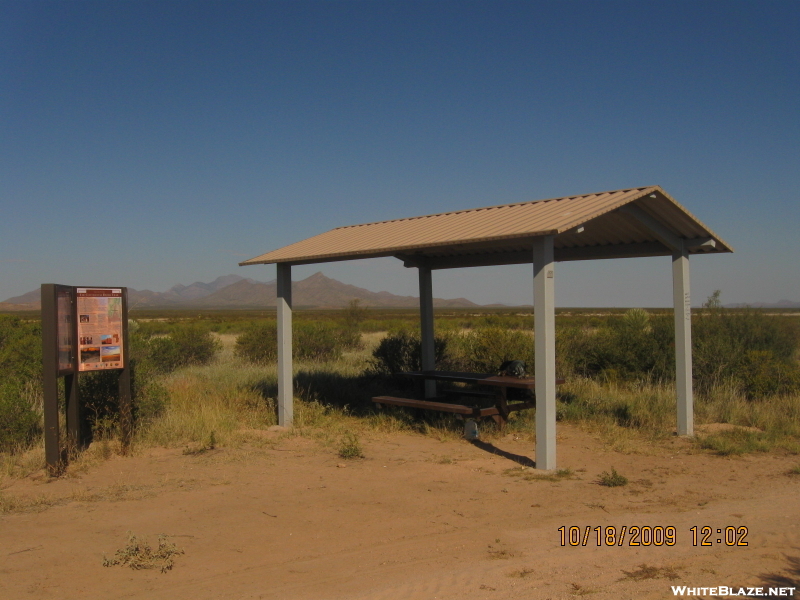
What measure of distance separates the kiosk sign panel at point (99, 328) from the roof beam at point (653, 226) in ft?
20.9

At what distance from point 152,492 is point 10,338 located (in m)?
8.60

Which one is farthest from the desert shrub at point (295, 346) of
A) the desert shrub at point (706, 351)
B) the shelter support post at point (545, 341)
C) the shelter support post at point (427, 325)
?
the shelter support post at point (545, 341)

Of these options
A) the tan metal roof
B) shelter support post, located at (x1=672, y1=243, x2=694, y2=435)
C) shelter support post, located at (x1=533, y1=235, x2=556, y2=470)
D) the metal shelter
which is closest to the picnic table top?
the metal shelter

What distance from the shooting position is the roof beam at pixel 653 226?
801 centimetres

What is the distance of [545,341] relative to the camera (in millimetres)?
7223

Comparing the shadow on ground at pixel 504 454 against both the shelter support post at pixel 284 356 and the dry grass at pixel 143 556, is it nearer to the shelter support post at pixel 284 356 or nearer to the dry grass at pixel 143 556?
the shelter support post at pixel 284 356

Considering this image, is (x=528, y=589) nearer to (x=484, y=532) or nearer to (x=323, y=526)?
(x=484, y=532)

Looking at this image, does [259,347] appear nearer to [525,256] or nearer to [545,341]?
[525,256]

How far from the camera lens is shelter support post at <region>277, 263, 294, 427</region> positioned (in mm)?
10281

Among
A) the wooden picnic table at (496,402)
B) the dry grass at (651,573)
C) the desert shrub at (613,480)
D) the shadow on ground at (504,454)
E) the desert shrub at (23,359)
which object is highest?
the desert shrub at (23,359)

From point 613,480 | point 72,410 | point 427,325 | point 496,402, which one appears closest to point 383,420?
point 496,402

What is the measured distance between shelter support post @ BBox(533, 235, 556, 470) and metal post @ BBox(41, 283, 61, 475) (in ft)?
17.4

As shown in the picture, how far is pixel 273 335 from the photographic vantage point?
1992 centimetres

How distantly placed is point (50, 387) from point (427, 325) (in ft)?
20.9
